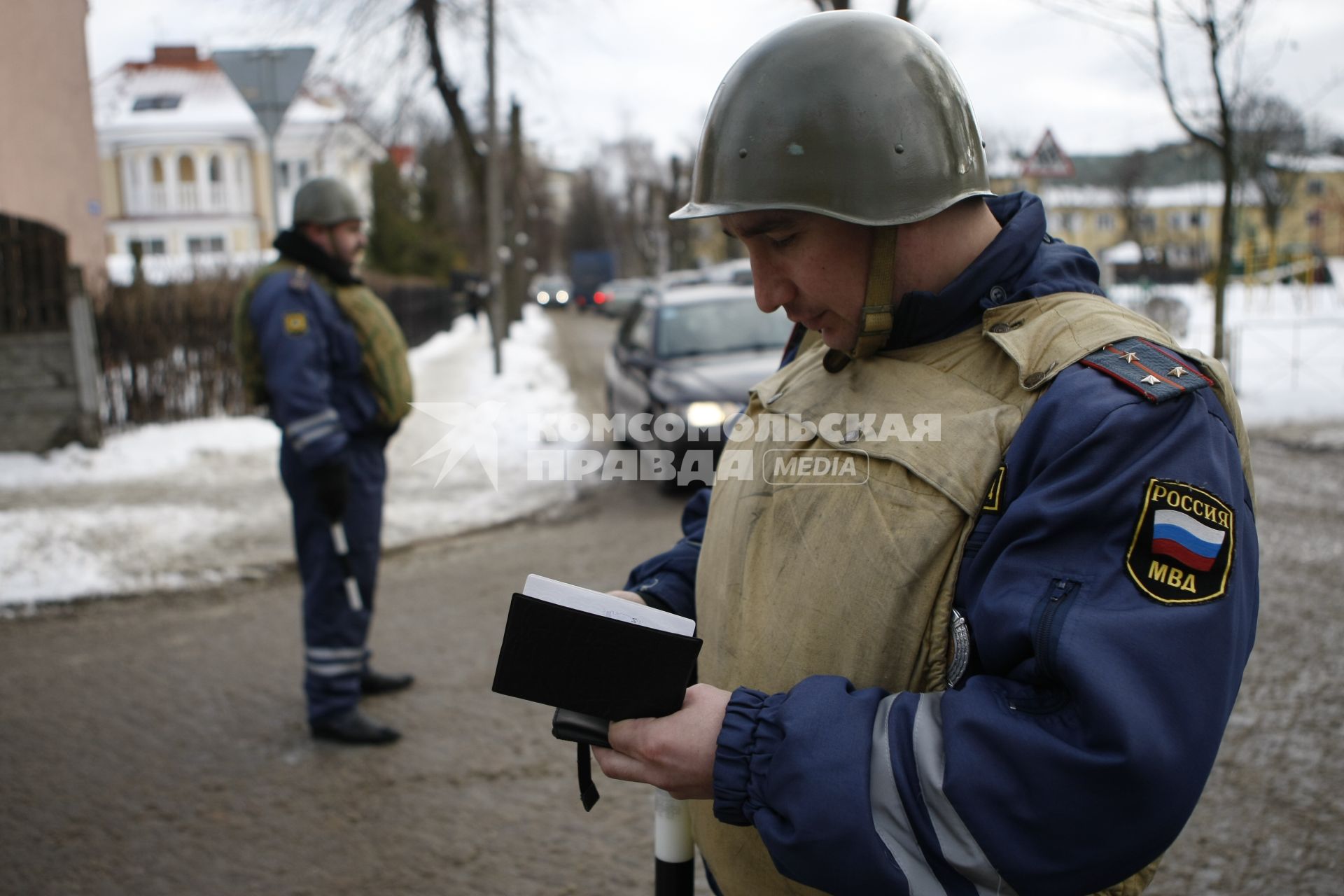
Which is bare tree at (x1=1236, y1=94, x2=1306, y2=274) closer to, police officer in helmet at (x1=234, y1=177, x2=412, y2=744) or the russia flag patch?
police officer in helmet at (x1=234, y1=177, x2=412, y2=744)

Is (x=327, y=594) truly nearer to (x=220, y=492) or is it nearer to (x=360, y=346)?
(x=360, y=346)

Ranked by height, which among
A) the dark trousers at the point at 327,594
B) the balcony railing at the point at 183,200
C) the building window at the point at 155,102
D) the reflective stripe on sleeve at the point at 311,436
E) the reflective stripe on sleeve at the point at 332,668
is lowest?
the reflective stripe on sleeve at the point at 332,668

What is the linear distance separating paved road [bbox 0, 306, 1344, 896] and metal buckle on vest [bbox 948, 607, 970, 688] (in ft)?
6.88

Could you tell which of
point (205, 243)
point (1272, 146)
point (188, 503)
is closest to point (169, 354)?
point (188, 503)

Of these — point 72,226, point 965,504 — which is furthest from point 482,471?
point 72,226

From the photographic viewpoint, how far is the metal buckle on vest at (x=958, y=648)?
1223 millimetres

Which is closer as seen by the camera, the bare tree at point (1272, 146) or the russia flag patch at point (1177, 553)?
the russia flag patch at point (1177, 553)

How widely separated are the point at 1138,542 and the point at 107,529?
7.43 metres

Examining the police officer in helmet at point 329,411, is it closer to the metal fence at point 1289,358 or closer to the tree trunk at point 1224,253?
the tree trunk at point 1224,253

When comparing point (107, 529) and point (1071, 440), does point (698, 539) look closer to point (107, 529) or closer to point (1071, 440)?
point (1071, 440)

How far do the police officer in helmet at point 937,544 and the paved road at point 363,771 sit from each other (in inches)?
74.0

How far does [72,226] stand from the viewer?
1688cm

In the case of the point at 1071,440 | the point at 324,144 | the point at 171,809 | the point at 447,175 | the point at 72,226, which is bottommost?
the point at 171,809

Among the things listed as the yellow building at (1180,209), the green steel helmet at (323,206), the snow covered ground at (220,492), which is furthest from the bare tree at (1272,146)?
the green steel helmet at (323,206)
